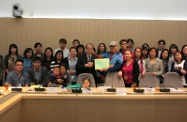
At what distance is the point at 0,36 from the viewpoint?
240 inches

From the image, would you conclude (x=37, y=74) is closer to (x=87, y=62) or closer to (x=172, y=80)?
(x=87, y=62)

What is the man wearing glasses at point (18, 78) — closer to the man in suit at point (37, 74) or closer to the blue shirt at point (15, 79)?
the blue shirt at point (15, 79)

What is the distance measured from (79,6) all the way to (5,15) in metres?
2.01

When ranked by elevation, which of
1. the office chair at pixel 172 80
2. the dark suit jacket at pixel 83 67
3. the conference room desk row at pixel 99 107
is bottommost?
the conference room desk row at pixel 99 107

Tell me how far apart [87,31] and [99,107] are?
11.3 feet

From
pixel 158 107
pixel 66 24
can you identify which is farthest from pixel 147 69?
pixel 66 24

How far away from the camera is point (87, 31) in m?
6.10

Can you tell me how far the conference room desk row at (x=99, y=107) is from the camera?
2914 mm

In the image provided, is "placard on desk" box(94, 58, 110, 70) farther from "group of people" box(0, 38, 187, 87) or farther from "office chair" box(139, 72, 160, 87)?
"office chair" box(139, 72, 160, 87)

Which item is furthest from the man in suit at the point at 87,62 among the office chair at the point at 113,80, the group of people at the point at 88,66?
the office chair at the point at 113,80

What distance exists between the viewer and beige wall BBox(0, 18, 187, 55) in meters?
6.07

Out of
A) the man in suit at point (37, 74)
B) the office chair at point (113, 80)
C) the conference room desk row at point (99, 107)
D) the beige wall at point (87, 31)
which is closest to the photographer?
the conference room desk row at point (99, 107)

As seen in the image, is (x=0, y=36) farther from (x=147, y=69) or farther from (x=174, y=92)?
(x=174, y=92)

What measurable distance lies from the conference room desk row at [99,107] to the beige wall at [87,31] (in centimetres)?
327
